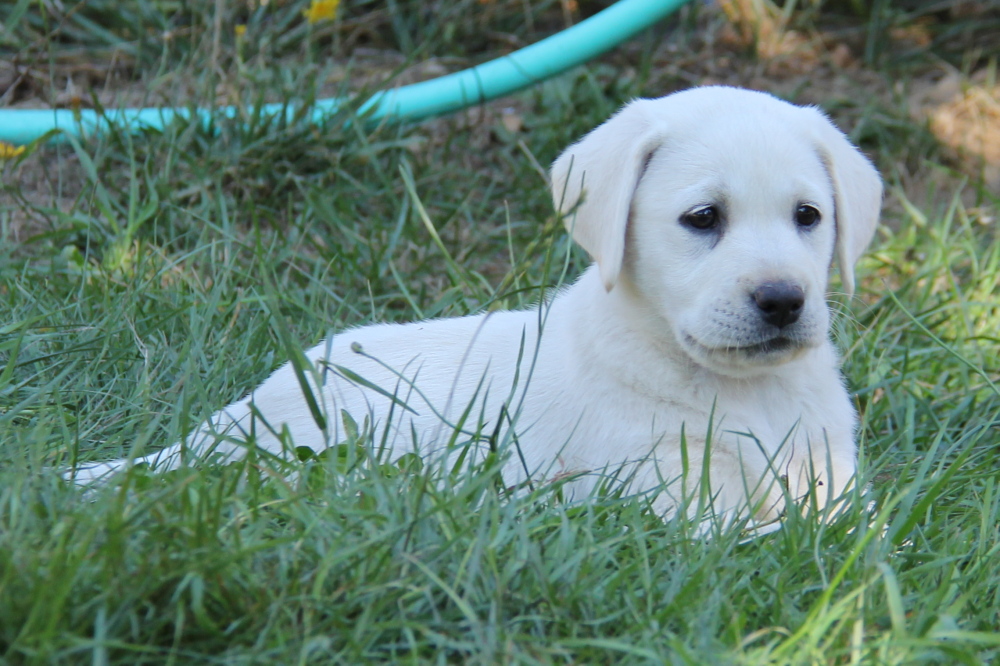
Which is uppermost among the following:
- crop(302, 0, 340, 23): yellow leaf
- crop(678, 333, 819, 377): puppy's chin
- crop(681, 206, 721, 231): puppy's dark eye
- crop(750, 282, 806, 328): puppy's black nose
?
crop(302, 0, 340, 23): yellow leaf

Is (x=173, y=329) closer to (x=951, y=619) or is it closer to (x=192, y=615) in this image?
(x=192, y=615)

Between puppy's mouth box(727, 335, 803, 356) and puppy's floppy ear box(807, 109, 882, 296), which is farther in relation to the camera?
puppy's floppy ear box(807, 109, 882, 296)

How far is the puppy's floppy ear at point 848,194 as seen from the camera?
3.27 meters

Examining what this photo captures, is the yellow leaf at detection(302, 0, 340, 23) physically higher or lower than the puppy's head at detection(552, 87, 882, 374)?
higher

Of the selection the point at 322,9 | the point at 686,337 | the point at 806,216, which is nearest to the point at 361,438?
the point at 686,337

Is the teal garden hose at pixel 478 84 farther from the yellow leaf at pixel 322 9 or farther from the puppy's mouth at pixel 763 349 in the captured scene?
the puppy's mouth at pixel 763 349

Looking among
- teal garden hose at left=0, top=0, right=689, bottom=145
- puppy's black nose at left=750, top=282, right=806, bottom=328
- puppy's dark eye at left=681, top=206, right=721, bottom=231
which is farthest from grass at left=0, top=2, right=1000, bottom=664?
puppy's black nose at left=750, top=282, right=806, bottom=328

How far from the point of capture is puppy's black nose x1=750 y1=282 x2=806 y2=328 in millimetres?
2883

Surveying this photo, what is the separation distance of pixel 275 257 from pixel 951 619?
320cm

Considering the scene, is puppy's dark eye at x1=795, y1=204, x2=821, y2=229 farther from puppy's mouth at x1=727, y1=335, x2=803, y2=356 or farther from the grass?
the grass

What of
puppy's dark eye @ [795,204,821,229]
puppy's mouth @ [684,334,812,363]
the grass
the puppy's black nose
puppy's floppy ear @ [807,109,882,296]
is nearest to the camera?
the grass

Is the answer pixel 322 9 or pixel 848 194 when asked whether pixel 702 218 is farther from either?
pixel 322 9

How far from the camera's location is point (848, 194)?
330 centimetres

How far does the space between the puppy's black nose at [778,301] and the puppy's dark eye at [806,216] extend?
11.6 inches
